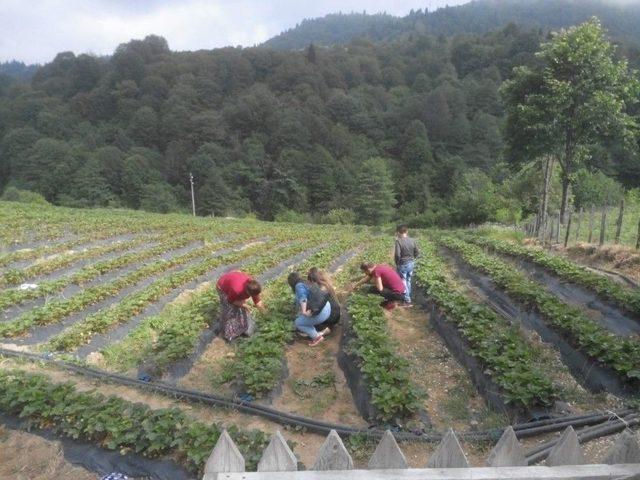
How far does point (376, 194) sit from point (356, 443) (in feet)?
186

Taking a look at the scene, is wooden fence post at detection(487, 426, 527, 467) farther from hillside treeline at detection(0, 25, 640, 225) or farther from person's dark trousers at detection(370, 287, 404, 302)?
hillside treeline at detection(0, 25, 640, 225)

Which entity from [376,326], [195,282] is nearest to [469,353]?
[376,326]

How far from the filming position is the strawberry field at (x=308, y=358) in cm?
505

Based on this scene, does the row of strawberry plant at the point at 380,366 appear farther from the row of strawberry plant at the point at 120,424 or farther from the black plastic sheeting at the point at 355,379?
the row of strawberry plant at the point at 120,424

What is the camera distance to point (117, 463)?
14.6 feet


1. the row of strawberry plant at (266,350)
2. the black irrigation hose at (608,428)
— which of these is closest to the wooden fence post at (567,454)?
the black irrigation hose at (608,428)

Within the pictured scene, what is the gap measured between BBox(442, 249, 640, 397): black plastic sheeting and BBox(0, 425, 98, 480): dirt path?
5789 millimetres

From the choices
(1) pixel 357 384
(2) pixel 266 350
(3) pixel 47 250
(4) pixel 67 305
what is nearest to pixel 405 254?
(1) pixel 357 384

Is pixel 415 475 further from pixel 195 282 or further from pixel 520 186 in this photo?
pixel 520 186

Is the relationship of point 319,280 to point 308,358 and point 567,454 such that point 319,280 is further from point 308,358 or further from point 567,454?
point 567,454

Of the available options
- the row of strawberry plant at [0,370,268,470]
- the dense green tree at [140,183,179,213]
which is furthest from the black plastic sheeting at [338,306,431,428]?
the dense green tree at [140,183,179,213]

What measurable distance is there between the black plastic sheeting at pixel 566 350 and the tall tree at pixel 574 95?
7.83 metres

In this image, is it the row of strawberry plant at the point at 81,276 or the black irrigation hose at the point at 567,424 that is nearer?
the black irrigation hose at the point at 567,424

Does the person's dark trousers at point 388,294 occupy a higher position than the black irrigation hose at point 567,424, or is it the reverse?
the black irrigation hose at point 567,424
